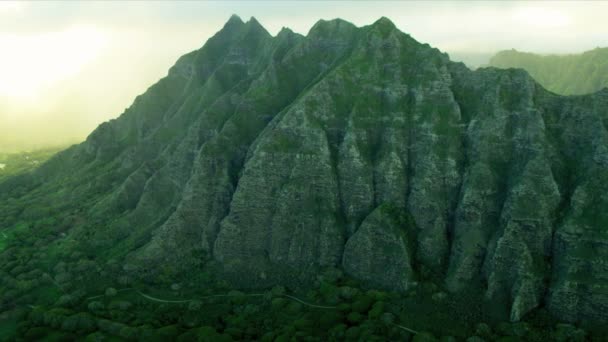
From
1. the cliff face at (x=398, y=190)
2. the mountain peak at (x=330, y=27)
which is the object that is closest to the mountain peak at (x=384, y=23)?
the cliff face at (x=398, y=190)

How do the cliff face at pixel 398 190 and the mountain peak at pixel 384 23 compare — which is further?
the mountain peak at pixel 384 23

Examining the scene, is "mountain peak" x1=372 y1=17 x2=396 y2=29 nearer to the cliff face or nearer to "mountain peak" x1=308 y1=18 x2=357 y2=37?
the cliff face

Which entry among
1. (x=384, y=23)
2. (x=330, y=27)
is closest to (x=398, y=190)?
(x=384, y=23)

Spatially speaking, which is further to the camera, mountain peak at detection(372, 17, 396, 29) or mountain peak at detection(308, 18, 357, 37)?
mountain peak at detection(308, 18, 357, 37)

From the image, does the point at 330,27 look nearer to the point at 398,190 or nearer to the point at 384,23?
the point at 384,23

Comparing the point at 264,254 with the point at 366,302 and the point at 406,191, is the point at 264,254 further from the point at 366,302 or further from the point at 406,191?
the point at 406,191

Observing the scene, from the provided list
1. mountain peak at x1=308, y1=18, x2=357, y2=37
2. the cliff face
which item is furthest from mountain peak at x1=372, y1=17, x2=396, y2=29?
mountain peak at x1=308, y1=18, x2=357, y2=37

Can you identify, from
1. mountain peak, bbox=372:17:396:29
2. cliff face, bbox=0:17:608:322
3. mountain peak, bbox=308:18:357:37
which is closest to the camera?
cliff face, bbox=0:17:608:322

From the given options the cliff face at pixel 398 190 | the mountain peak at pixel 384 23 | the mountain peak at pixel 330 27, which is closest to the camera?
the cliff face at pixel 398 190

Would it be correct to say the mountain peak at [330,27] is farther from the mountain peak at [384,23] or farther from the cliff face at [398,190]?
the mountain peak at [384,23]
